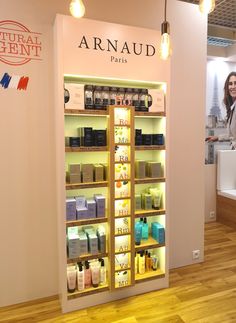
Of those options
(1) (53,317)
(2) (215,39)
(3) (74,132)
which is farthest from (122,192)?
(2) (215,39)

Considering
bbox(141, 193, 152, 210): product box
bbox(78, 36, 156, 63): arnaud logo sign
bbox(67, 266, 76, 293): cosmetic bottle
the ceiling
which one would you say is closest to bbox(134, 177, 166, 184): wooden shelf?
bbox(141, 193, 152, 210): product box

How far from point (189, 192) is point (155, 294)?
44.4 inches

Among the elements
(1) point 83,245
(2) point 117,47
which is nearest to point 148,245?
(1) point 83,245

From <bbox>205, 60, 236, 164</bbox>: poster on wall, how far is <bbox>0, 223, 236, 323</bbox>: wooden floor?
2201 millimetres

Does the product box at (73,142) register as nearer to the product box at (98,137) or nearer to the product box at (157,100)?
the product box at (98,137)

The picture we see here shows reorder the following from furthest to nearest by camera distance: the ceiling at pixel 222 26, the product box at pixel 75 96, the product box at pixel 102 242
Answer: the ceiling at pixel 222 26 → the product box at pixel 102 242 → the product box at pixel 75 96

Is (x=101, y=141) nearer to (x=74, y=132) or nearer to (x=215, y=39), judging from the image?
(x=74, y=132)

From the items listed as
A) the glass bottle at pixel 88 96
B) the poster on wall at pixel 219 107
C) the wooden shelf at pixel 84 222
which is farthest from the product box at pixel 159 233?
the poster on wall at pixel 219 107

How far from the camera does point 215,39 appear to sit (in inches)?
156

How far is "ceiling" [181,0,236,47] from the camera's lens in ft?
11.5

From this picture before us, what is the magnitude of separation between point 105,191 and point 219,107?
116 inches

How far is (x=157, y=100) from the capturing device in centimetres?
237

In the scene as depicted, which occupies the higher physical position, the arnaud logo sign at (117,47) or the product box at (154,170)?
the arnaud logo sign at (117,47)

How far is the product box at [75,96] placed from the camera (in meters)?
2.08
